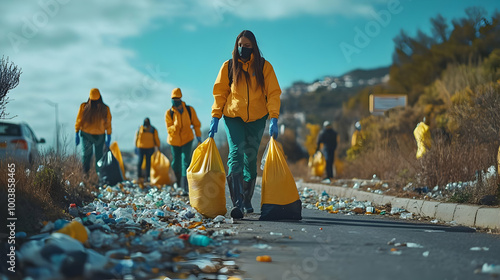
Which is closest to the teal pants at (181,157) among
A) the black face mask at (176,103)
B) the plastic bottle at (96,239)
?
the black face mask at (176,103)

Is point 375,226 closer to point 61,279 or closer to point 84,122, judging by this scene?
point 61,279

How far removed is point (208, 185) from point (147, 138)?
8655mm

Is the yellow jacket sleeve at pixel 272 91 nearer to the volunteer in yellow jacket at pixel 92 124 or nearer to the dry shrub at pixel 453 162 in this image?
the dry shrub at pixel 453 162

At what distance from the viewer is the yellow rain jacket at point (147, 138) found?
14.7 m

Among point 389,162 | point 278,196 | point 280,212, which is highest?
point 389,162

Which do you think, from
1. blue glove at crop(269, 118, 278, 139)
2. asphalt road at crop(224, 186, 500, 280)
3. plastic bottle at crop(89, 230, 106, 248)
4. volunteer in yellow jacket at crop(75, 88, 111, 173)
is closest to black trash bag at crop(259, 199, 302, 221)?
asphalt road at crop(224, 186, 500, 280)

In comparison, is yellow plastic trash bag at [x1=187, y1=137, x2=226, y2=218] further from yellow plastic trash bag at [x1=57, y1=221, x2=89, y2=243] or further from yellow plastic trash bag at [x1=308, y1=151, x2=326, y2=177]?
yellow plastic trash bag at [x1=308, y1=151, x2=326, y2=177]

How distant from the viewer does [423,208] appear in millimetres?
7527

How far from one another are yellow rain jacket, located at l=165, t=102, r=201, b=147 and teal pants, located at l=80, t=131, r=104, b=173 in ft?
4.88

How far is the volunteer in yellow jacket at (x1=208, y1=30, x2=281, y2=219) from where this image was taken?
6539 millimetres

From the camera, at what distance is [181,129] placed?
1102 centimetres

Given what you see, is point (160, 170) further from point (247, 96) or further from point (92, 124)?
point (247, 96)

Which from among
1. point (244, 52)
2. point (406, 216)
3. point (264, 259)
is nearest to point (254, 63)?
point (244, 52)

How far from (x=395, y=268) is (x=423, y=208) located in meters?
4.18
